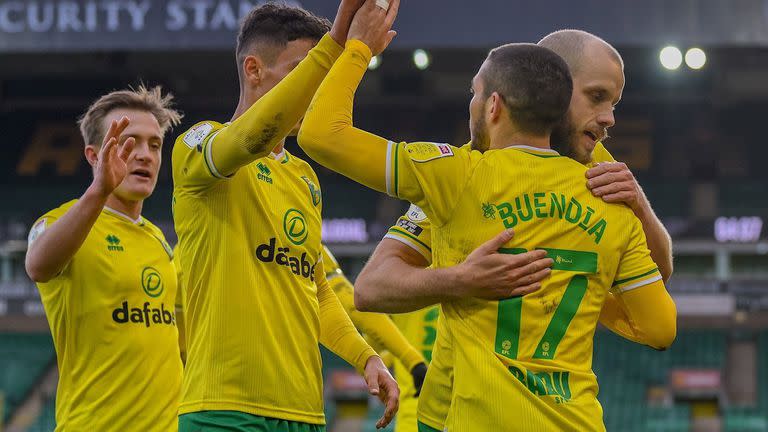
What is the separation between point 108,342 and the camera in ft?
15.3

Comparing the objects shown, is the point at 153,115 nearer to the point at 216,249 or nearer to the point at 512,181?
the point at 216,249

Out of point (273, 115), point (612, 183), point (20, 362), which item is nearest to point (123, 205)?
point (273, 115)

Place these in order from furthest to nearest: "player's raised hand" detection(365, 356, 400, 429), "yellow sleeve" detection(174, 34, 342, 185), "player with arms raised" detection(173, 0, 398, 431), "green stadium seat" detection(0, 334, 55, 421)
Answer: "green stadium seat" detection(0, 334, 55, 421)
"player's raised hand" detection(365, 356, 400, 429)
"player with arms raised" detection(173, 0, 398, 431)
"yellow sleeve" detection(174, 34, 342, 185)

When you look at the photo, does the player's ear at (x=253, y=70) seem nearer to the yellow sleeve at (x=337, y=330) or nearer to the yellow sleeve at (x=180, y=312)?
the yellow sleeve at (x=337, y=330)

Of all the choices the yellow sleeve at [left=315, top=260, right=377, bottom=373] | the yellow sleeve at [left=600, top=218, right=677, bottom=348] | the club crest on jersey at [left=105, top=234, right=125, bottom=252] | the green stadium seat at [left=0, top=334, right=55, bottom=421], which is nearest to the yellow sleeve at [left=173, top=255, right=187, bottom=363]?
the club crest on jersey at [left=105, top=234, right=125, bottom=252]

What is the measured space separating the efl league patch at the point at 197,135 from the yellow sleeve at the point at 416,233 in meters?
0.74

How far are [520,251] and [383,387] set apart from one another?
1267 millimetres

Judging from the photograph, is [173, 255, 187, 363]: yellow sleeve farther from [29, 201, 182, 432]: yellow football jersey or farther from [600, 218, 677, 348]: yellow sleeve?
[600, 218, 677, 348]: yellow sleeve

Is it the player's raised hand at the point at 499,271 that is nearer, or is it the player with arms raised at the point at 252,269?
the player's raised hand at the point at 499,271

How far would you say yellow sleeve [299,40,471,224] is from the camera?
10.1 feet

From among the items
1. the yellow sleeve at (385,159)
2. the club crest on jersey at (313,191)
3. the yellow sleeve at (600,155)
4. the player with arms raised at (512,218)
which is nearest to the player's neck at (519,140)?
the player with arms raised at (512,218)

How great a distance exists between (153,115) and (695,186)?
1636 centimetres

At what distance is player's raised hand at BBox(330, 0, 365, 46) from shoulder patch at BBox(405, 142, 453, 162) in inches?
18.8

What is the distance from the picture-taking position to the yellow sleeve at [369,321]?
17.8 feet
